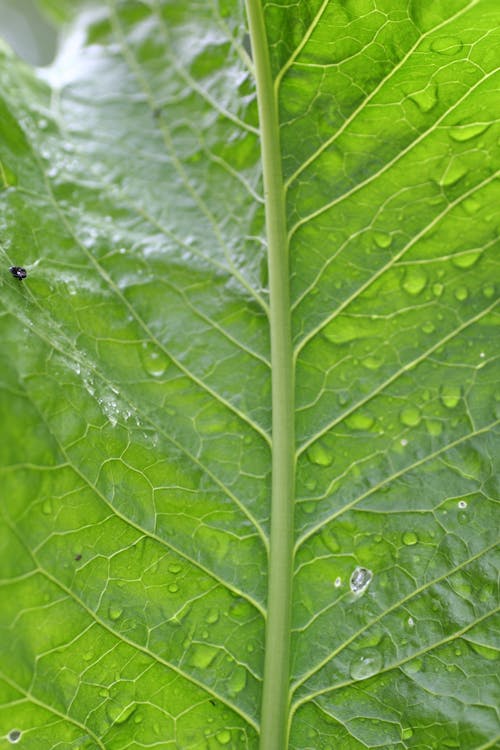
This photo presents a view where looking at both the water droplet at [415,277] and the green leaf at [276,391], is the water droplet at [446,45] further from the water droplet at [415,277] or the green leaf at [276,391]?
the water droplet at [415,277]

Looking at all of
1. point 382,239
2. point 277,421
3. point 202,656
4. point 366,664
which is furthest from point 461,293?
point 202,656

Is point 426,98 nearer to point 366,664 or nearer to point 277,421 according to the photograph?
point 277,421

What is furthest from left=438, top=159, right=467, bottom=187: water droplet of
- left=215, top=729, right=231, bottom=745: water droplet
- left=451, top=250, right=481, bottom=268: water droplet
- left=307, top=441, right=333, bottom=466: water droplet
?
left=215, top=729, right=231, bottom=745: water droplet

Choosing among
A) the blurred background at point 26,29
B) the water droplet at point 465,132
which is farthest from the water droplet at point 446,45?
the blurred background at point 26,29

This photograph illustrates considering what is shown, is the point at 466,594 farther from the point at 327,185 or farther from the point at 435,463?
the point at 327,185

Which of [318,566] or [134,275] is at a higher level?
[134,275]

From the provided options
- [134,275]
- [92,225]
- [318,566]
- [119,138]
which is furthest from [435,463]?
[119,138]
